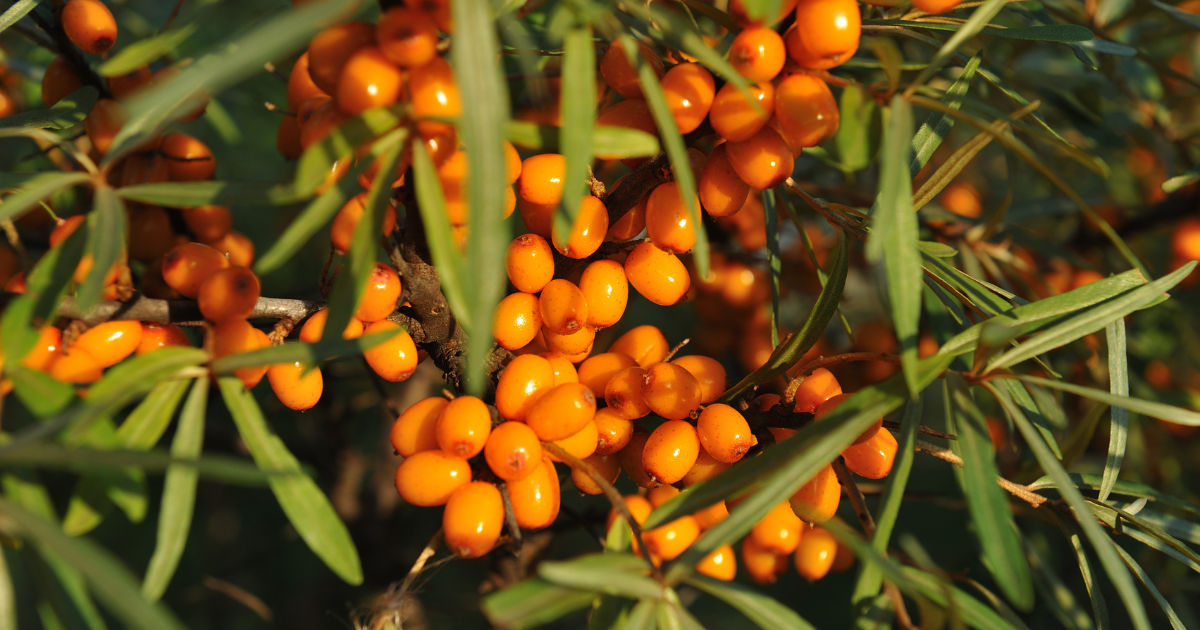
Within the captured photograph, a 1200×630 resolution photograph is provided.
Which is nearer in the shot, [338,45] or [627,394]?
[338,45]

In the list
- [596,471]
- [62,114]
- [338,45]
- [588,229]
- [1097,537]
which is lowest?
[596,471]

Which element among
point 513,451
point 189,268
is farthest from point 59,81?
point 513,451

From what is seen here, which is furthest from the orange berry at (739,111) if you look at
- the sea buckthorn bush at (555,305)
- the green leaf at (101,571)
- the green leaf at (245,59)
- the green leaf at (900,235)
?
the green leaf at (101,571)

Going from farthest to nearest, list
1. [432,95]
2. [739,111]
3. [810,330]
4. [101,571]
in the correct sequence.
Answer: [810,330] < [739,111] < [432,95] < [101,571]

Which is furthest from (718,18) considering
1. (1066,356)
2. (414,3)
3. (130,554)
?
(130,554)

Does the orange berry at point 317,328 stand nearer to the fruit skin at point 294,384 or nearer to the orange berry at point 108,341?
the fruit skin at point 294,384

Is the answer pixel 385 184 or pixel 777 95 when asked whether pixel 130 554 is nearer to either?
pixel 385 184

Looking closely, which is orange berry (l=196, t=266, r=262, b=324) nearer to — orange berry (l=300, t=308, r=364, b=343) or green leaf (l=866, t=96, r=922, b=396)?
orange berry (l=300, t=308, r=364, b=343)

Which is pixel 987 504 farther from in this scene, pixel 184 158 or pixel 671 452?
pixel 184 158
